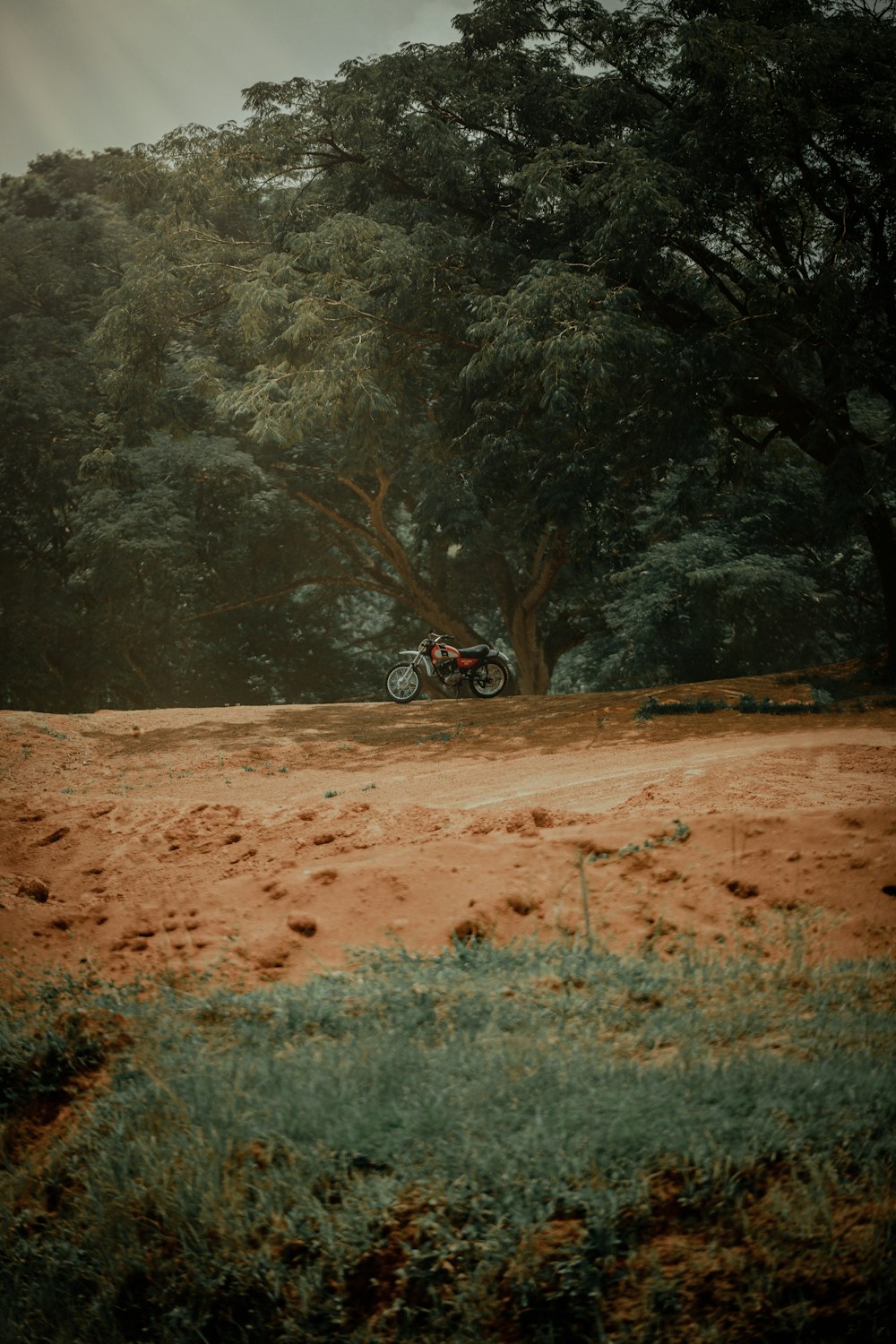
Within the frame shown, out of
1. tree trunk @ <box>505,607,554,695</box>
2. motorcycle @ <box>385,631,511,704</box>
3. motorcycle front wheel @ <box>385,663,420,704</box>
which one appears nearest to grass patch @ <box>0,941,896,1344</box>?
motorcycle @ <box>385,631,511,704</box>

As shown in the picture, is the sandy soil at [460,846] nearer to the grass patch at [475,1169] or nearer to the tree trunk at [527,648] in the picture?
the grass patch at [475,1169]

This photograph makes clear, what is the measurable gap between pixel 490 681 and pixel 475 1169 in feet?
36.4

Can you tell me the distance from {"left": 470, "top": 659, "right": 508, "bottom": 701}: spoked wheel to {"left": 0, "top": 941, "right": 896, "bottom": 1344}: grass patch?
397 inches

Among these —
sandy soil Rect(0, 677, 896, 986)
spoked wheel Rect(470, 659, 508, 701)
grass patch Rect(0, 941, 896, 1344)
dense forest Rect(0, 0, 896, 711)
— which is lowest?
grass patch Rect(0, 941, 896, 1344)

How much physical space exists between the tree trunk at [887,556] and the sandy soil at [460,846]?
349 centimetres

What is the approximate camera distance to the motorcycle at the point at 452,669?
13.5 meters

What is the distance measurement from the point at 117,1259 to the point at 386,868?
216 centimetres

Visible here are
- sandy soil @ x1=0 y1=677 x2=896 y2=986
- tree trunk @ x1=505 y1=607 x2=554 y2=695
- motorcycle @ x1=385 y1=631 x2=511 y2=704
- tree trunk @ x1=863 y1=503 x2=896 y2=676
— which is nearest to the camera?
sandy soil @ x1=0 y1=677 x2=896 y2=986

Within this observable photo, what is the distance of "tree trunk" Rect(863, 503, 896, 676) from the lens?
494 inches

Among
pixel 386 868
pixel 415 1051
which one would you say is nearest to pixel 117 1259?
pixel 415 1051

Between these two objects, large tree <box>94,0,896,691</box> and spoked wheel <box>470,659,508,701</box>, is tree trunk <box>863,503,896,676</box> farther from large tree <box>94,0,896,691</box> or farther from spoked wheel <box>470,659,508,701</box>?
spoked wheel <box>470,659,508,701</box>

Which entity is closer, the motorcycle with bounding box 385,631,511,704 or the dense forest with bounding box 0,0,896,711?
the dense forest with bounding box 0,0,896,711

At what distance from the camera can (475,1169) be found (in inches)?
118

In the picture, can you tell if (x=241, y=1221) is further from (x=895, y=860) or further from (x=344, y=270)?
(x=344, y=270)
